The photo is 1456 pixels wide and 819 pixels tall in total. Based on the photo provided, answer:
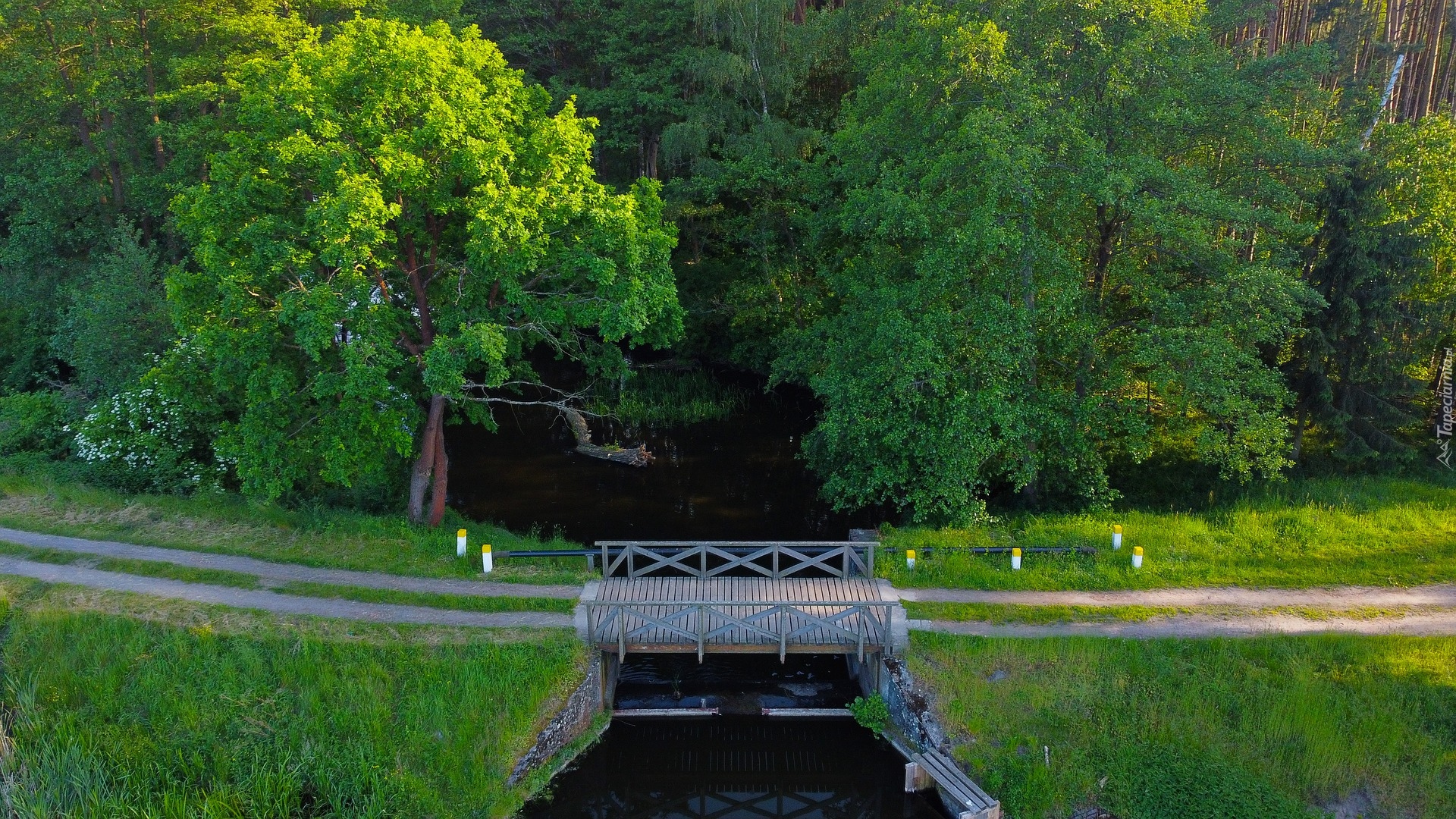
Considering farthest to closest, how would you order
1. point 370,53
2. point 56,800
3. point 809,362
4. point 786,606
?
point 809,362 < point 370,53 < point 786,606 < point 56,800

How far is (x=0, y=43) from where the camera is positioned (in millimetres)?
29516

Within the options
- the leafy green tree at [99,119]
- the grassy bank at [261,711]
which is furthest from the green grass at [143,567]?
the leafy green tree at [99,119]

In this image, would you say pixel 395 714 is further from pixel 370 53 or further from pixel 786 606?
pixel 370 53

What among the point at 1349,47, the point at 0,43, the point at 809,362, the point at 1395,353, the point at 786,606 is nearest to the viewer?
the point at 786,606

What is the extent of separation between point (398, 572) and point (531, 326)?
5.71 metres

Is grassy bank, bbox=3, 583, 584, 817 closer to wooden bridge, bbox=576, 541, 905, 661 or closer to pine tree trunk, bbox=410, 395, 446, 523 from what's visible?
wooden bridge, bbox=576, 541, 905, 661

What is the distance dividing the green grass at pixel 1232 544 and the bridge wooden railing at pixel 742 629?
2.08m

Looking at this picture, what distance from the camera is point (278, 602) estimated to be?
16828mm

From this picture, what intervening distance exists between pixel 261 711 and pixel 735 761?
7787 millimetres

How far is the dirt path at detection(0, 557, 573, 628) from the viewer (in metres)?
16.4

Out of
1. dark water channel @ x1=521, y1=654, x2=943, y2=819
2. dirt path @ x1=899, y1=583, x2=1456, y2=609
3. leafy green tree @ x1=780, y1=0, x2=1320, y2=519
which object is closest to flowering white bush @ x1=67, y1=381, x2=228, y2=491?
dark water channel @ x1=521, y1=654, x2=943, y2=819

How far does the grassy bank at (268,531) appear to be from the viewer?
1836 centimetres

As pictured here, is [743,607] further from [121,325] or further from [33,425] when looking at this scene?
[33,425]

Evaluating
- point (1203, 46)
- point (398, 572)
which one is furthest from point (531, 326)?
point (1203, 46)
